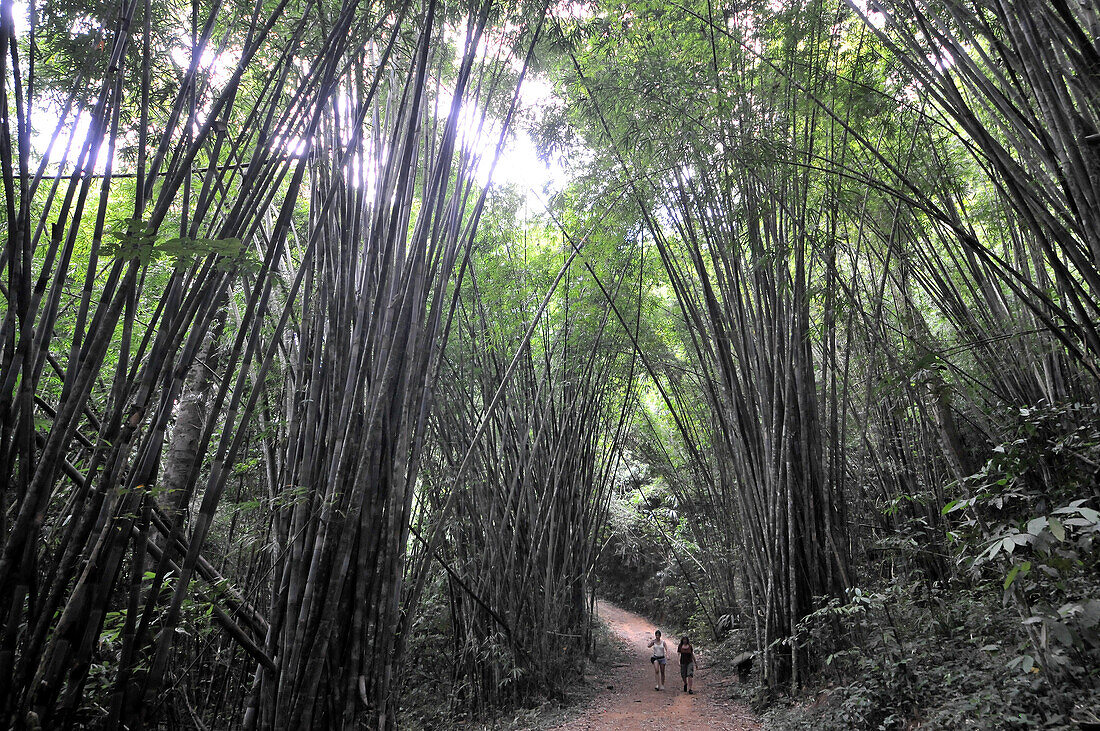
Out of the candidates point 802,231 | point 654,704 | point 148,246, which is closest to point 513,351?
point 802,231

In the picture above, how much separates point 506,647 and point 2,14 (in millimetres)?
4342

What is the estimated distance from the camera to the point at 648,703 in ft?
17.5

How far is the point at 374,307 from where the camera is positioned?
2.05m

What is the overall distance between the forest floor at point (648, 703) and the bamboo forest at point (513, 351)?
7 cm

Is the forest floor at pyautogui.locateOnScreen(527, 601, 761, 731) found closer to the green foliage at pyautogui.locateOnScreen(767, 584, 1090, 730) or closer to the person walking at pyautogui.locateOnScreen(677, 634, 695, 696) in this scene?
the person walking at pyautogui.locateOnScreen(677, 634, 695, 696)

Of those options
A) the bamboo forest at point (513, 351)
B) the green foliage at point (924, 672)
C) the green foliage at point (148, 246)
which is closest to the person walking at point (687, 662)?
the bamboo forest at point (513, 351)

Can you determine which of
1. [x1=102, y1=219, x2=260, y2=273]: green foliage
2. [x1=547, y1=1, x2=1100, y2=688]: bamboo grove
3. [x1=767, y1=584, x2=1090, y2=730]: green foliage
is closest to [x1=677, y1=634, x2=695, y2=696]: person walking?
[x1=547, y1=1, x2=1100, y2=688]: bamboo grove

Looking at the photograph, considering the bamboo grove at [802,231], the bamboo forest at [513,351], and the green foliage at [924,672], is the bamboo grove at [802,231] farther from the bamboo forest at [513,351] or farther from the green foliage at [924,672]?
the green foliage at [924,672]

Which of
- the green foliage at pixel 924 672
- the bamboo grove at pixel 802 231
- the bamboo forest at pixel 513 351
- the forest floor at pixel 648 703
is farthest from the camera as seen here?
the forest floor at pixel 648 703

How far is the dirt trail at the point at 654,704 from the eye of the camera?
425cm

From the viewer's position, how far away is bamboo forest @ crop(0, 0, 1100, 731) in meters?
1.44

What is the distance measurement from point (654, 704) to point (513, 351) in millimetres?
3447

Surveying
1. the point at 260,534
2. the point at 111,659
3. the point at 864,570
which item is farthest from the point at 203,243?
the point at 864,570

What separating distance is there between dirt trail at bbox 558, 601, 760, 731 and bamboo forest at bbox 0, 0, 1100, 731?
0.23ft
